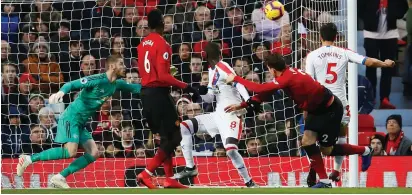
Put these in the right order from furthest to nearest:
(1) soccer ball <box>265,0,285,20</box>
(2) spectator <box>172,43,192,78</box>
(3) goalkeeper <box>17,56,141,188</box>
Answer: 1. (2) spectator <box>172,43,192,78</box>
2. (1) soccer ball <box>265,0,285,20</box>
3. (3) goalkeeper <box>17,56,141,188</box>

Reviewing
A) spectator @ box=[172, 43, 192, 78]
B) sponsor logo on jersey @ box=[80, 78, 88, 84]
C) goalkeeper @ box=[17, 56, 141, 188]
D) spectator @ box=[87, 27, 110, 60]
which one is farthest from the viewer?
spectator @ box=[87, 27, 110, 60]

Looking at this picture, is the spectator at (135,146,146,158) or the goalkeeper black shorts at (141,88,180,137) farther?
the spectator at (135,146,146,158)

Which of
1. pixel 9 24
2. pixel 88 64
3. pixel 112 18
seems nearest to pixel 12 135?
pixel 88 64

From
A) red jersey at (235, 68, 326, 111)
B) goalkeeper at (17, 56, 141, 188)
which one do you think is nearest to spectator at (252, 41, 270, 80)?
goalkeeper at (17, 56, 141, 188)

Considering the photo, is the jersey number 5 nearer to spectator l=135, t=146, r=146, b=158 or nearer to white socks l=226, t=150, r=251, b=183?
white socks l=226, t=150, r=251, b=183

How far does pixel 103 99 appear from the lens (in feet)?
49.7

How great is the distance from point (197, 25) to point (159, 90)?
4.02 metres

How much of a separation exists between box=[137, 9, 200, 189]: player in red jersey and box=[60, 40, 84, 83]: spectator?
12.5ft

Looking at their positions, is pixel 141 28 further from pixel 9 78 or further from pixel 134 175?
pixel 134 175

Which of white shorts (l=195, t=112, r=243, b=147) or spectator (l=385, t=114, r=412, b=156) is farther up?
white shorts (l=195, t=112, r=243, b=147)

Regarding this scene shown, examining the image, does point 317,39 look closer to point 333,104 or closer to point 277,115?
point 277,115

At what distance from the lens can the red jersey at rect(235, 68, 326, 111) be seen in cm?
1373

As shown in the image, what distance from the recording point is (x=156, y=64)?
1427 centimetres

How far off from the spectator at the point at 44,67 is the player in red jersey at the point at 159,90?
4.00 m
